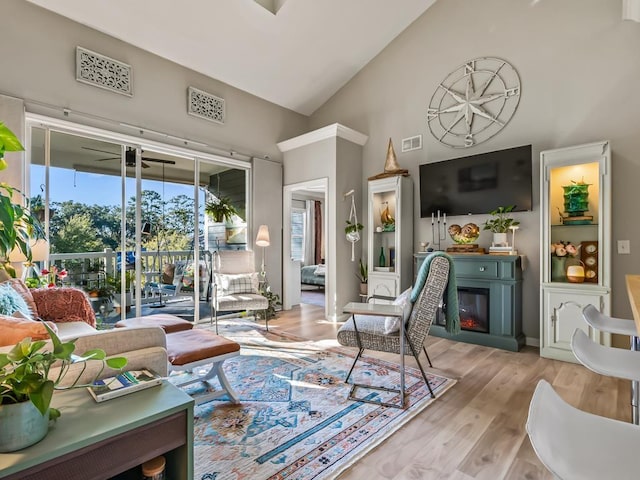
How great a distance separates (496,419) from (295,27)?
15.1ft

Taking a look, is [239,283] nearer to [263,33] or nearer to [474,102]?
[263,33]

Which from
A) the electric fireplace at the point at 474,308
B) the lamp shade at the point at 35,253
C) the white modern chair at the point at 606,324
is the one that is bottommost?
the electric fireplace at the point at 474,308

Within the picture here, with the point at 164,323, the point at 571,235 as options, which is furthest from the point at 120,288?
the point at 571,235

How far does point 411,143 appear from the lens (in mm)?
4633

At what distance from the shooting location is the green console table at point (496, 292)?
3494 mm

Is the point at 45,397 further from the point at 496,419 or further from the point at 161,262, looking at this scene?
the point at 161,262

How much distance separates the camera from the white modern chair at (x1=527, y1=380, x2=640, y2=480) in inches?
28.8

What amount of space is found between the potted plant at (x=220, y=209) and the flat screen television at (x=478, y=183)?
2.77 meters

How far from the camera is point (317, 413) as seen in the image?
2191 millimetres

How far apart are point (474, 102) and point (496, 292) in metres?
2.29

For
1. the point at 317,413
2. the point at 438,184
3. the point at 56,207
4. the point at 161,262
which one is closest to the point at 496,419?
the point at 317,413

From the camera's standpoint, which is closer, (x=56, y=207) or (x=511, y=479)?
(x=511, y=479)

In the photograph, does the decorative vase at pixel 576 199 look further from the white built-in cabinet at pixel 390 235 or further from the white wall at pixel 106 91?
the white wall at pixel 106 91

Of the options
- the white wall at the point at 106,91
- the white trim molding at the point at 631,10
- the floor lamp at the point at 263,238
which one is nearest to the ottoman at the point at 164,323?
the floor lamp at the point at 263,238
